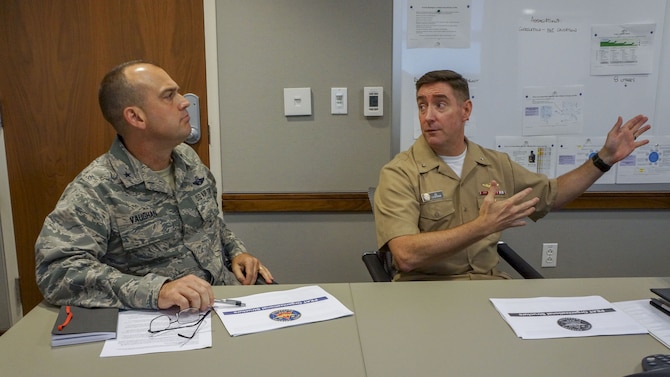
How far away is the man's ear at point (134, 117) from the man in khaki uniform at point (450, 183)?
0.86 m

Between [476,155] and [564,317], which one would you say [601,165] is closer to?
[476,155]

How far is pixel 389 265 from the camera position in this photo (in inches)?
78.7

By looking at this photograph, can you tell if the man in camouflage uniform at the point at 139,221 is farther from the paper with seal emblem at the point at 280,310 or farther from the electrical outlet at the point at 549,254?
the electrical outlet at the point at 549,254

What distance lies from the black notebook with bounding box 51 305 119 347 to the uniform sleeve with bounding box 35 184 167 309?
0.05m

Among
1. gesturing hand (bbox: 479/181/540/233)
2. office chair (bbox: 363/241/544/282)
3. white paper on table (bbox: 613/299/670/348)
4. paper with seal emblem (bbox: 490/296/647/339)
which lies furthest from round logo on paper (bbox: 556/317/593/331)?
office chair (bbox: 363/241/544/282)

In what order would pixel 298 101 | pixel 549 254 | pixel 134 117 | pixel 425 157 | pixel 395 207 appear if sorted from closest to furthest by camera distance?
pixel 134 117
pixel 395 207
pixel 425 157
pixel 298 101
pixel 549 254

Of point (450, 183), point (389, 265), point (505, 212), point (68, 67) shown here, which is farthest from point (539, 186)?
point (68, 67)

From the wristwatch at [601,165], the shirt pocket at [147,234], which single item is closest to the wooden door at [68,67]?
the shirt pocket at [147,234]

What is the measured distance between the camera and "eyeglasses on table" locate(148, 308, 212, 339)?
4.04 ft

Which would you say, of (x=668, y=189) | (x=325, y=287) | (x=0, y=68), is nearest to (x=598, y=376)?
(x=325, y=287)

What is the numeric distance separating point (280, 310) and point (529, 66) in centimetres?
188

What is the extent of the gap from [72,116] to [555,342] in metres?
2.40

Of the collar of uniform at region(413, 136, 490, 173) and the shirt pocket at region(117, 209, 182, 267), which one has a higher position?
the collar of uniform at region(413, 136, 490, 173)

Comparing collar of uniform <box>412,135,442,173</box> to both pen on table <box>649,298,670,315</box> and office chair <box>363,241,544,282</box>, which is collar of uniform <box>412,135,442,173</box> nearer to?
office chair <box>363,241,544,282</box>
